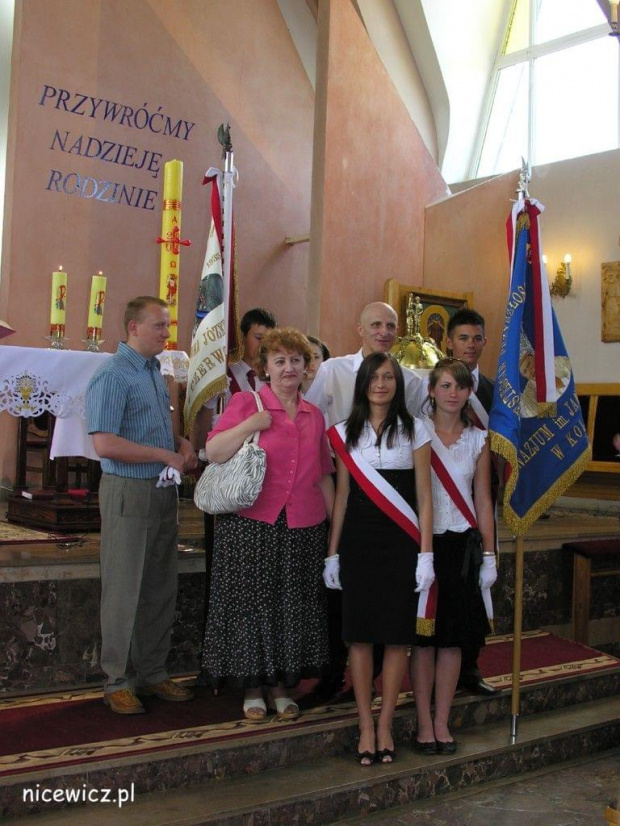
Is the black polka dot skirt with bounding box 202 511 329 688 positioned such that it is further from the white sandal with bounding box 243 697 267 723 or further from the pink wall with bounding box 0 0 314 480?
the pink wall with bounding box 0 0 314 480

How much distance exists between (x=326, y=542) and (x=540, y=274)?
1.46 metres

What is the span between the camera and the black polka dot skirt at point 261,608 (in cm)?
324

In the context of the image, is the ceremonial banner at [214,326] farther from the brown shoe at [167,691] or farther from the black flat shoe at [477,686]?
the black flat shoe at [477,686]

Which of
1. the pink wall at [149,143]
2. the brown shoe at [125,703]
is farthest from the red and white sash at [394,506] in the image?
the pink wall at [149,143]

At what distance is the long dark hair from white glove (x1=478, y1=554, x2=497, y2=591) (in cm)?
60

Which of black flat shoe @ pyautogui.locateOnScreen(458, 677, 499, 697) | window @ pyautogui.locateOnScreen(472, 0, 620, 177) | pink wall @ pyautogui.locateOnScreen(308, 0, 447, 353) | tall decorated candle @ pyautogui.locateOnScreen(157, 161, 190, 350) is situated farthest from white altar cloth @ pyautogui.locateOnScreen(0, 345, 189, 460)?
window @ pyautogui.locateOnScreen(472, 0, 620, 177)

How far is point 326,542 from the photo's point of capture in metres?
3.43

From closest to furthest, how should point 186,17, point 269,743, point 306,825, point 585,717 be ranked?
point 306,825, point 269,743, point 585,717, point 186,17

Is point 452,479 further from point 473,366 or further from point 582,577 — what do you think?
point 582,577

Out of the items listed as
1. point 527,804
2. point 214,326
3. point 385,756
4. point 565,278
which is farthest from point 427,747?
point 565,278

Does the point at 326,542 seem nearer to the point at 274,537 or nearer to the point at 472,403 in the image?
the point at 274,537

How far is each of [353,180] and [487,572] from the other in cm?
548

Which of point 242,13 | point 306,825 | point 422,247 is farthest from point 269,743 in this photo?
point 242,13

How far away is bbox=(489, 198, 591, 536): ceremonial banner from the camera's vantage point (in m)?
3.65
